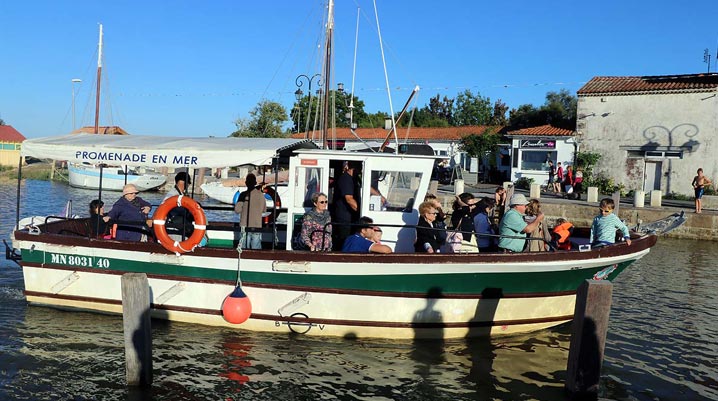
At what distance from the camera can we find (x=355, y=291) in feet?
29.8

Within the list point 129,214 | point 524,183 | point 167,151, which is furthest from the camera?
point 524,183

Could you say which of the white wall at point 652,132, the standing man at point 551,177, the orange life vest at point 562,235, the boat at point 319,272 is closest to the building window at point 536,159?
the standing man at point 551,177

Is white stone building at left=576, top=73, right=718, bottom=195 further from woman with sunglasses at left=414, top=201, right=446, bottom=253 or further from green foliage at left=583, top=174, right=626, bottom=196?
woman with sunglasses at left=414, top=201, right=446, bottom=253

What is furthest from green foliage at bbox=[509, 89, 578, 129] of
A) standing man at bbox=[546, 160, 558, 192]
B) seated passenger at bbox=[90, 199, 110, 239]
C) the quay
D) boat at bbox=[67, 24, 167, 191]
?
seated passenger at bbox=[90, 199, 110, 239]

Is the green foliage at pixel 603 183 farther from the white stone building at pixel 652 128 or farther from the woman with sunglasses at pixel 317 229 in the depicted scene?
the woman with sunglasses at pixel 317 229

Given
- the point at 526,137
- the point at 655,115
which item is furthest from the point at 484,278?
the point at 526,137

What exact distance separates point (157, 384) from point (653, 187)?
29.4 metres

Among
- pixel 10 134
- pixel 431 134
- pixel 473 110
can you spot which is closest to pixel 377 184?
pixel 431 134

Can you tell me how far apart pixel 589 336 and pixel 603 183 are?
2716cm

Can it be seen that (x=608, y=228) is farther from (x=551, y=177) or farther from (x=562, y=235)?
(x=551, y=177)

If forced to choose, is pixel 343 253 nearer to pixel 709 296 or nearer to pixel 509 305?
pixel 509 305

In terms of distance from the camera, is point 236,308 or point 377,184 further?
point 377,184

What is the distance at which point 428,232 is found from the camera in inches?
372

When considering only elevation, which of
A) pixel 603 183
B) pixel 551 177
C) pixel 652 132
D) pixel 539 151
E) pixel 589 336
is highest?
pixel 652 132
